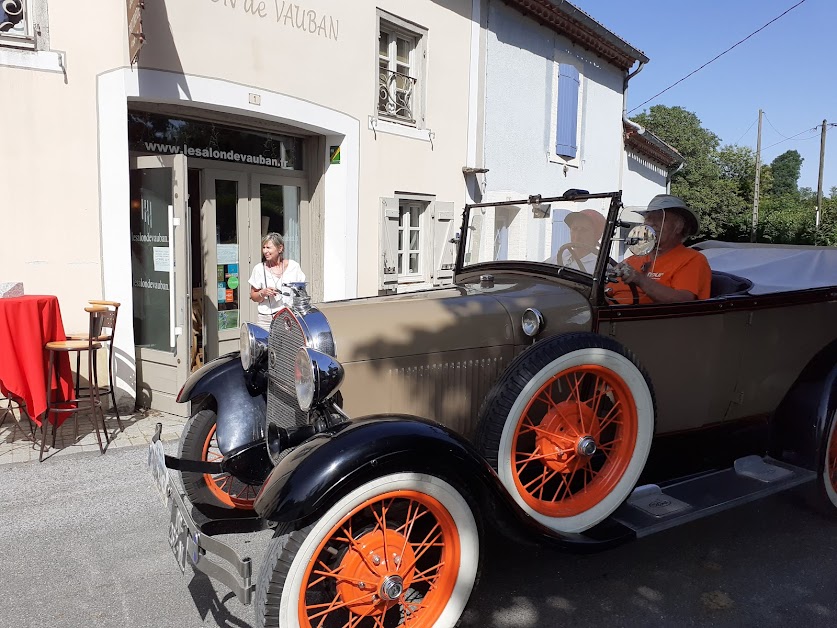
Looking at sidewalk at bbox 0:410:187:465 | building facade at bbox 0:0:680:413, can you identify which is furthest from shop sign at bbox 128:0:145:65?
sidewalk at bbox 0:410:187:465

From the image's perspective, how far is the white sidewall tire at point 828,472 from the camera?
336 cm

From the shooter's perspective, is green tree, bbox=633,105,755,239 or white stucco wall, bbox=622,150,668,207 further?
green tree, bbox=633,105,755,239

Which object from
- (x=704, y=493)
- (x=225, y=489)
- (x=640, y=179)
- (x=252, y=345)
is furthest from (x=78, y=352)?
(x=640, y=179)

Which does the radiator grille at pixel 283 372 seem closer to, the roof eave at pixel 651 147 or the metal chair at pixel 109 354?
the metal chair at pixel 109 354

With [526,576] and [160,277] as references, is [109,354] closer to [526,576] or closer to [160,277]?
[160,277]

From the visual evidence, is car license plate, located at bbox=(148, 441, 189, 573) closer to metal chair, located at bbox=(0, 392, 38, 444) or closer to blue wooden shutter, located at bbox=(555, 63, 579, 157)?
metal chair, located at bbox=(0, 392, 38, 444)

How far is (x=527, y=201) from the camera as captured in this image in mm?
3299

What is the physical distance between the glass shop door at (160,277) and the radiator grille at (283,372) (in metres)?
2.92

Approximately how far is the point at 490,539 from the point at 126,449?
292cm

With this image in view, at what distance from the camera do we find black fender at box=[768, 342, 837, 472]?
3344 millimetres

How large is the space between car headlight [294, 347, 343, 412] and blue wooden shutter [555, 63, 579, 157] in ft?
30.3

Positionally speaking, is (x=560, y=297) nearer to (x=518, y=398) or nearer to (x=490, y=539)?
(x=518, y=398)

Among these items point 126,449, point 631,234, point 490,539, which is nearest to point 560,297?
point 631,234

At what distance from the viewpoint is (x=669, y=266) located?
342cm
